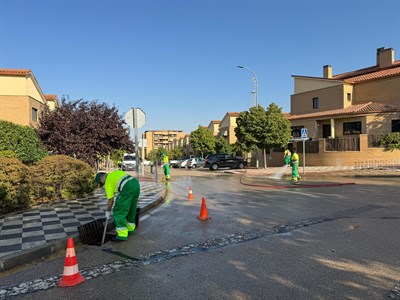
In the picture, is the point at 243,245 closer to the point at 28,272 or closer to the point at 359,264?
the point at 359,264

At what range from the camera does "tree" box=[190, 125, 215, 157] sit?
58000 mm

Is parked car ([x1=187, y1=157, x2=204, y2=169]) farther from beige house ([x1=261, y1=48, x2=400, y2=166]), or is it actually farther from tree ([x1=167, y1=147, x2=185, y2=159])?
tree ([x1=167, y1=147, x2=185, y2=159])

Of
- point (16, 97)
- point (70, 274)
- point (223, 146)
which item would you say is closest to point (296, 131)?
point (223, 146)

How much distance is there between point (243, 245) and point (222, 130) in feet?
186

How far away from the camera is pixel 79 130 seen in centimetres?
1705

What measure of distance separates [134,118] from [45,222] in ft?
15.7

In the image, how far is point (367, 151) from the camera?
2694cm

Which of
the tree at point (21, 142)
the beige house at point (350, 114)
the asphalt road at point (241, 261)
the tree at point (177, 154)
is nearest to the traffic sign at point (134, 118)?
the asphalt road at point (241, 261)

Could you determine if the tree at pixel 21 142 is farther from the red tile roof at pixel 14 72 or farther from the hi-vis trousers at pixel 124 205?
the red tile roof at pixel 14 72

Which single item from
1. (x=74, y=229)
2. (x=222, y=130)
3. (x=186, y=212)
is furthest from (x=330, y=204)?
(x=222, y=130)

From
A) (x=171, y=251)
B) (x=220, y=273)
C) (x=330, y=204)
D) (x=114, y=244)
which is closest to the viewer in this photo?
(x=220, y=273)

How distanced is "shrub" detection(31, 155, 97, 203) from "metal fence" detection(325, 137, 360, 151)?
22595mm

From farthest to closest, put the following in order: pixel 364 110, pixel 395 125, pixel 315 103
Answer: pixel 315 103
pixel 364 110
pixel 395 125

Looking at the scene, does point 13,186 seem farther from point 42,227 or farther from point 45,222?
point 42,227
